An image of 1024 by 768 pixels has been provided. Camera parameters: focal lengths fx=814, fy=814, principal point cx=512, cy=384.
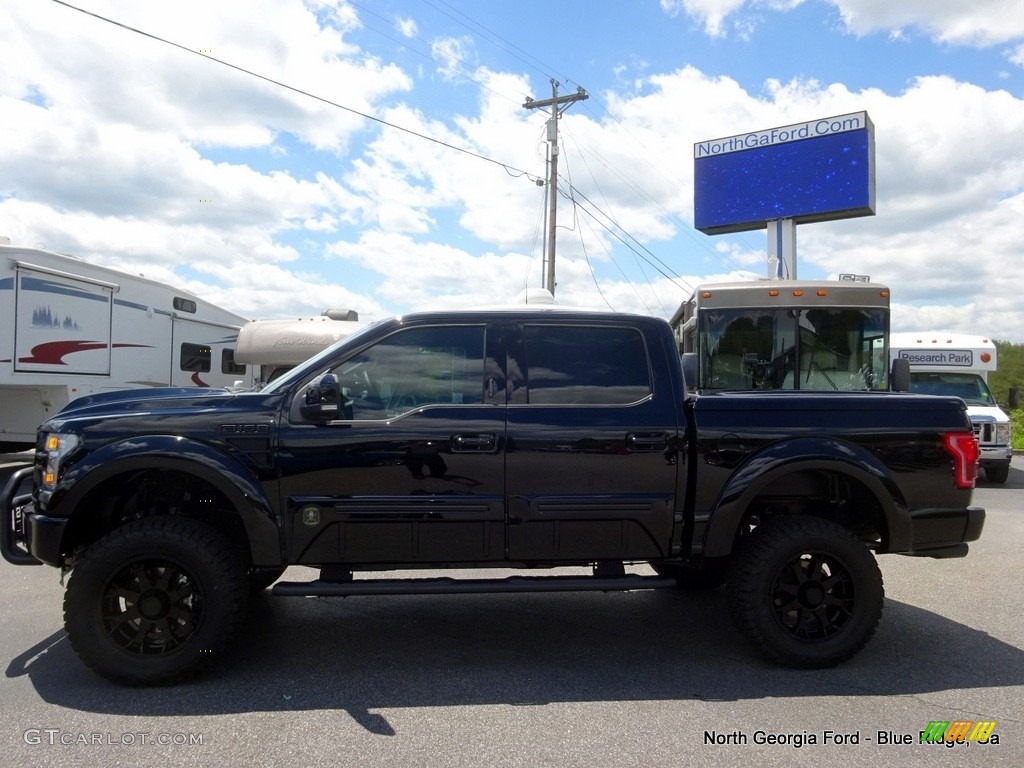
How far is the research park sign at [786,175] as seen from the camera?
21.2 metres

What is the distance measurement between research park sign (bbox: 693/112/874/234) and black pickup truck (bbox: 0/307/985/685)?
18.4 meters

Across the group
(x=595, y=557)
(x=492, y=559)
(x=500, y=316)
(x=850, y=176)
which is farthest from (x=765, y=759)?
(x=850, y=176)

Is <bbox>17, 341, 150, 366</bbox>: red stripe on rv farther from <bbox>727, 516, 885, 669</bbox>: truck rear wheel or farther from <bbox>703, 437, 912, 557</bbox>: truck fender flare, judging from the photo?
<bbox>727, 516, 885, 669</bbox>: truck rear wheel

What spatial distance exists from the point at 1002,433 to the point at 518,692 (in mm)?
11784

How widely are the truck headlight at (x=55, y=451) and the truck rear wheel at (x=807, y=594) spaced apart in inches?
143

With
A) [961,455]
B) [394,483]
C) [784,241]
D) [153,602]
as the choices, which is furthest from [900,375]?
[784,241]

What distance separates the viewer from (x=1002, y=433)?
1298 centimetres

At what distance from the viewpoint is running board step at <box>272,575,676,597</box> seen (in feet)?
14.0

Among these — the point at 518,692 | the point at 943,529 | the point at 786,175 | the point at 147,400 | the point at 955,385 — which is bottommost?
the point at 518,692

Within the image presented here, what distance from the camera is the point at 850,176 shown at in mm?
21250

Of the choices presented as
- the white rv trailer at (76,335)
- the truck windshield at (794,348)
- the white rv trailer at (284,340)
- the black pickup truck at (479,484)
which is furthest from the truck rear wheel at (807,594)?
the white rv trailer at (284,340)

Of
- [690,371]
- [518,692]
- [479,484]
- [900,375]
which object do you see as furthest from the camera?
[900,375]

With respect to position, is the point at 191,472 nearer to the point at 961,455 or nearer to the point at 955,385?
the point at 961,455

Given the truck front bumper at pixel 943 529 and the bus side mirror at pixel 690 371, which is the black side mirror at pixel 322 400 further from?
the truck front bumper at pixel 943 529
